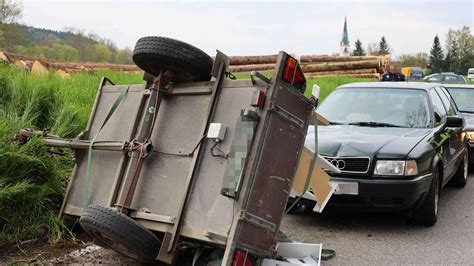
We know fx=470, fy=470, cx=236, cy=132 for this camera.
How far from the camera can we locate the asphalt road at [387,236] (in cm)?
447

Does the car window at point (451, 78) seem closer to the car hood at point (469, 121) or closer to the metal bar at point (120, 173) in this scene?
the car hood at point (469, 121)

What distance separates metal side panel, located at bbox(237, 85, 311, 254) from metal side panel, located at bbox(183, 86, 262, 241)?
0.16 m

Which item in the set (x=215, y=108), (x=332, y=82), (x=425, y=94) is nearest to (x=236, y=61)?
(x=332, y=82)

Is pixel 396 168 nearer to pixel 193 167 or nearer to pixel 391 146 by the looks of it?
pixel 391 146

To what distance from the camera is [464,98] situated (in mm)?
10164

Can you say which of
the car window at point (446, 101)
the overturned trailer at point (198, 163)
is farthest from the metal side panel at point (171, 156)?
the car window at point (446, 101)

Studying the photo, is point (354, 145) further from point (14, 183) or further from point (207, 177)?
point (14, 183)

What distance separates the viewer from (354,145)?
5.23m

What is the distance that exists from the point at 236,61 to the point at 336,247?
50.3ft

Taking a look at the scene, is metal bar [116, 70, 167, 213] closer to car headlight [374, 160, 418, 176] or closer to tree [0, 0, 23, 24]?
car headlight [374, 160, 418, 176]

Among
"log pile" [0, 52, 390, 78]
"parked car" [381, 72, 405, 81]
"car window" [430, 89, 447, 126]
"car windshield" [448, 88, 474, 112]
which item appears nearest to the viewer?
"car window" [430, 89, 447, 126]

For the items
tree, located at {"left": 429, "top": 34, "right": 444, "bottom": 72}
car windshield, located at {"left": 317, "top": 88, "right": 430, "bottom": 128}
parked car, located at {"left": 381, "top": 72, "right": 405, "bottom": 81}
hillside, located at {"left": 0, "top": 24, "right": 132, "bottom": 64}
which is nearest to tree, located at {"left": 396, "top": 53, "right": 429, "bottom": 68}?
tree, located at {"left": 429, "top": 34, "right": 444, "bottom": 72}

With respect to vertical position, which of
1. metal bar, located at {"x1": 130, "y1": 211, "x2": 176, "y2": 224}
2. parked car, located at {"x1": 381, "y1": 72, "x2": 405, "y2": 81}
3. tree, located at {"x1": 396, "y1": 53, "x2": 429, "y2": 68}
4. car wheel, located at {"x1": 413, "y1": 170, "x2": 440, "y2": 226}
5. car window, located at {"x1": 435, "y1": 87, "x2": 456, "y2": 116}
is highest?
tree, located at {"x1": 396, "y1": 53, "x2": 429, "y2": 68}

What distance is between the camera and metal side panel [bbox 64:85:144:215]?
4035mm
